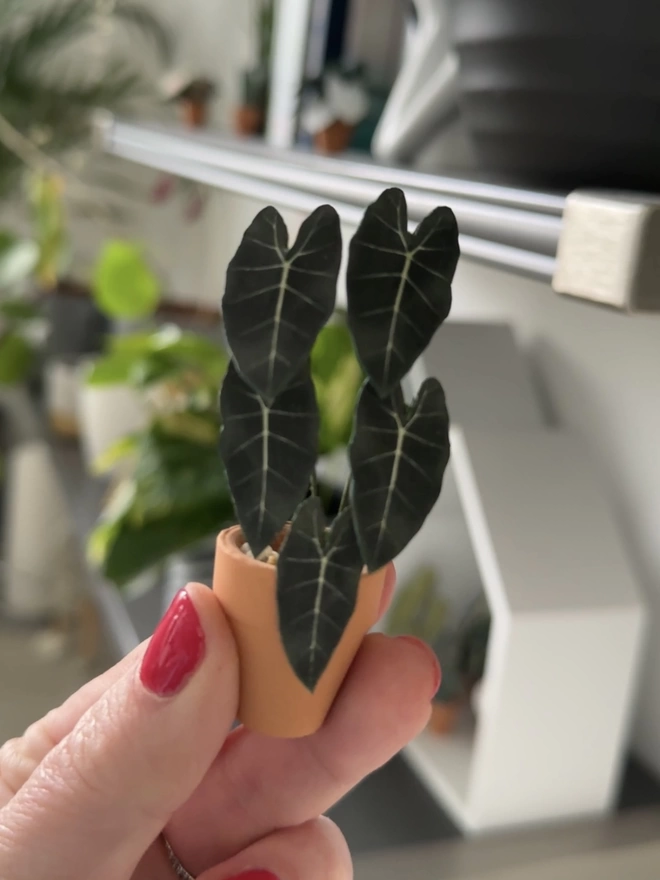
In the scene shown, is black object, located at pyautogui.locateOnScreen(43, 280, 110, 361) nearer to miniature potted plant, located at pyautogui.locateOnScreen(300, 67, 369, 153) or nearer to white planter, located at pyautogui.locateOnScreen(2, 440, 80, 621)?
white planter, located at pyautogui.locateOnScreen(2, 440, 80, 621)

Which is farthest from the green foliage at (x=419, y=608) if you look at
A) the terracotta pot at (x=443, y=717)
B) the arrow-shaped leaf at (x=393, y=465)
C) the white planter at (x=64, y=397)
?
the white planter at (x=64, y=397)

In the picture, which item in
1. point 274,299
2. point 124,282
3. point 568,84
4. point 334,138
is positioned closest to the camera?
point 274,299

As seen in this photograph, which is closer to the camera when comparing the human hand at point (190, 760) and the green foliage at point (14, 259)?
the human hand at point (190, 760)

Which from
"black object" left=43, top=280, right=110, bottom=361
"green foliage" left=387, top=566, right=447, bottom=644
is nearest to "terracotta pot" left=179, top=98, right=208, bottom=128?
"black object" left=43, top=280, right=110, bottom=361

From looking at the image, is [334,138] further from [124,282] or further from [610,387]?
[124,282]

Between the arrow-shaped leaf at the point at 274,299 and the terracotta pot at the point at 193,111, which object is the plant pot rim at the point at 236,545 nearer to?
the arrow-shaped leaf at the point at 274,299

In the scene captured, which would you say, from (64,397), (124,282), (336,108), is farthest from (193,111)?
(64,397)

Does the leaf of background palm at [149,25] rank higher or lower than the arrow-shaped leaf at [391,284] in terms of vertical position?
higher
